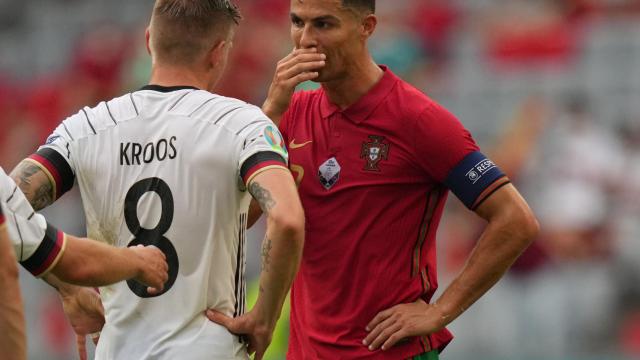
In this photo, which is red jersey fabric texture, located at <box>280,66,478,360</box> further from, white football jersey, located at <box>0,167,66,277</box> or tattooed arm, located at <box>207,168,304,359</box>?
white football jersey, located at <box>0,167,66,277</box>

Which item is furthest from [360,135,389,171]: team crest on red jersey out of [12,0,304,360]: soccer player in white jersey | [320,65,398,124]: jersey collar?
[12,0,304,360]: soccer player in white jersey

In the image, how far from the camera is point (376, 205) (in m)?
5.13

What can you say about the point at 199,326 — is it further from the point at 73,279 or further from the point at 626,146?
the point at 626,146

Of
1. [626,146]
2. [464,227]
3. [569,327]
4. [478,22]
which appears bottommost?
[569,327]

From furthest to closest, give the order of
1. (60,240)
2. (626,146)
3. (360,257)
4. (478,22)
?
(478,22) → (626,146) → (360,257) → (60,240)

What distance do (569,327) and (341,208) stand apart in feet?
18.2

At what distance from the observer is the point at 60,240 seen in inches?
159

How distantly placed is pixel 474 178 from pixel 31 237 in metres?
A: 1.87

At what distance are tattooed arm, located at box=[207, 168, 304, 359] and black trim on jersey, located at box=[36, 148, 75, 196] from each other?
74cm

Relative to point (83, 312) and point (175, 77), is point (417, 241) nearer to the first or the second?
point (175, 77)

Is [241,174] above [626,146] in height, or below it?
below

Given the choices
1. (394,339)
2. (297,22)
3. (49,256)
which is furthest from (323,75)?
(49,256)

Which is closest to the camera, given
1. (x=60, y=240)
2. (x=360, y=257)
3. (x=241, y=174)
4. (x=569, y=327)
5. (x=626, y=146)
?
(x=60, y=240)

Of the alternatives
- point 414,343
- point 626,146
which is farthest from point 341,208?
point 626,146
